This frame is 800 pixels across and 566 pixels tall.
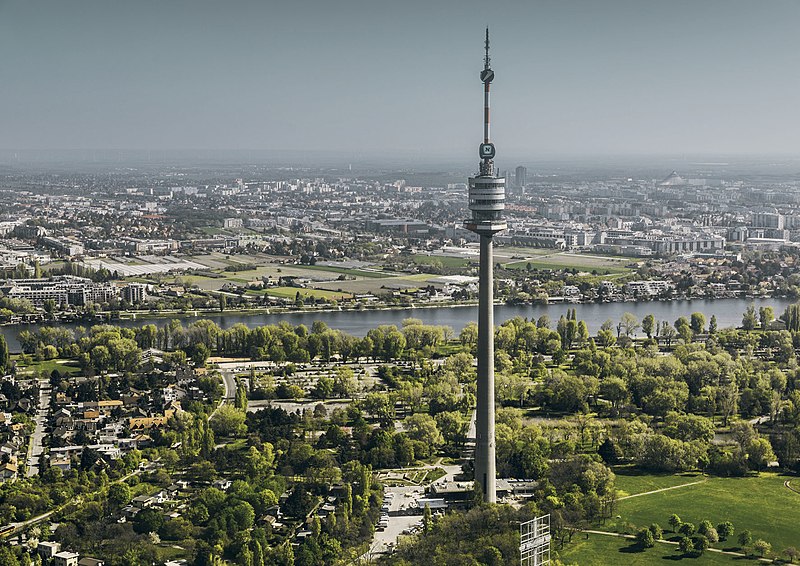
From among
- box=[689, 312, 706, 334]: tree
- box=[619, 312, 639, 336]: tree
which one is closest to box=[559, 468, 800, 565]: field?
box=[619, 312, 639, 336]: tree

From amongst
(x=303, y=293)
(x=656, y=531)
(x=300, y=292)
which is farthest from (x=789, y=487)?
(x=300, y=292)

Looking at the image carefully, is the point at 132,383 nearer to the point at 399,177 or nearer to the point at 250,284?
the point at 250,284

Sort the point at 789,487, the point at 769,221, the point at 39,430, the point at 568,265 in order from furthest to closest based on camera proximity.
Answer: the point at 769,221 → the point at 568,265 → the point at 39,430 → the point at 789,487

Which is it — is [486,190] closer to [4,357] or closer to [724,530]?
[724,530]

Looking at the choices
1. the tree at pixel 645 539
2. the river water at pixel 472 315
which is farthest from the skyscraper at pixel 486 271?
the river water at pixel 472 315

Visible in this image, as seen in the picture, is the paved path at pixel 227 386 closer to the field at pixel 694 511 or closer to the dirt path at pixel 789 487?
the field at pixel 694 511

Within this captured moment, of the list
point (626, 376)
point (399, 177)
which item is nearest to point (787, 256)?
point (626, 376)

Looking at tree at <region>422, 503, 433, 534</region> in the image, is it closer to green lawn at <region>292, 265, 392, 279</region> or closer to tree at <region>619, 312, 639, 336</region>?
tree at <region>619, 312, 639, 336</region>
